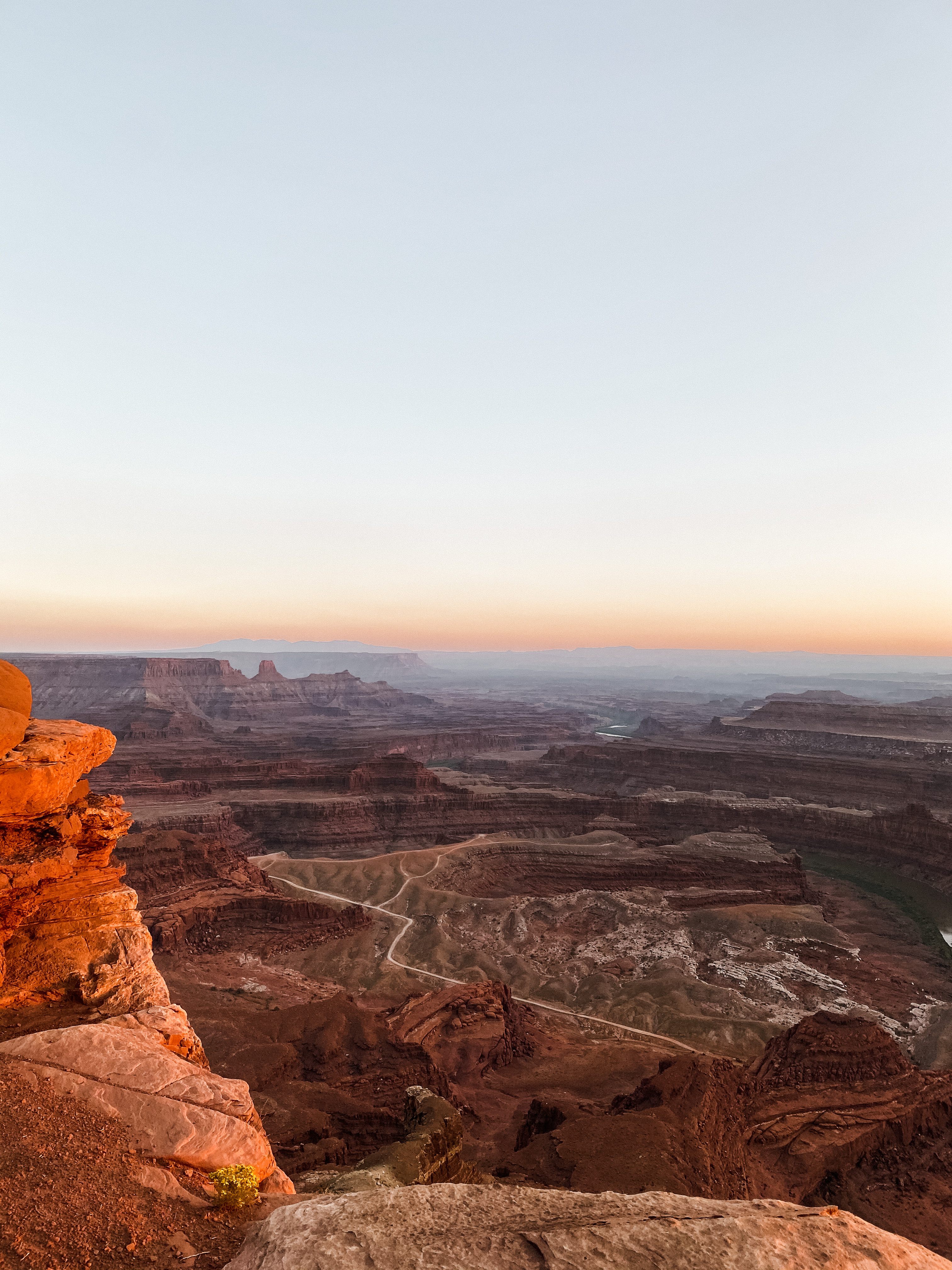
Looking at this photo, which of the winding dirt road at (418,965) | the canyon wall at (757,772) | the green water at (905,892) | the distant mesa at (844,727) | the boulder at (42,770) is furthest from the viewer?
the distant mesa at (844,727)

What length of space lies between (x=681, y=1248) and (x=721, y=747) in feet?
443

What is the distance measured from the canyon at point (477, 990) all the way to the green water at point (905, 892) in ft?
1.41

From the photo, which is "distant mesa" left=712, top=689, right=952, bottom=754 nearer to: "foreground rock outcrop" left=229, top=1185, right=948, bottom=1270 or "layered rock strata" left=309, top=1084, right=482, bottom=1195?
"layered rock strata" left=309, top=1084, right=482, bottom=1195

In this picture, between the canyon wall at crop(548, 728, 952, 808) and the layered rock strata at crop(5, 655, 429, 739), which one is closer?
the canyon wall at crop(548, 728, 952, 808)

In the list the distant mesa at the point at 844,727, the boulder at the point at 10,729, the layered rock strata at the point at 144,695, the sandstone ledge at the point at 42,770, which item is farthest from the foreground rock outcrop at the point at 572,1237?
the layered rock strata at the point at 144,695

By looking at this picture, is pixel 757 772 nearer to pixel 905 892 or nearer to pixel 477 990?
pixel 905 892

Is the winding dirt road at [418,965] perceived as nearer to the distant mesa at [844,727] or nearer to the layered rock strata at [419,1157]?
the layered rock strata at [419,1157]

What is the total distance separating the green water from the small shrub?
6198cm

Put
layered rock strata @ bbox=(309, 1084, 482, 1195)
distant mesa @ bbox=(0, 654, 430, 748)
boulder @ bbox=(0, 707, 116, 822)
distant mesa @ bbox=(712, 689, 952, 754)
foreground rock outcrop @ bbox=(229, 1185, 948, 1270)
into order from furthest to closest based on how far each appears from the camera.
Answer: distant mesa @ bbox=(0, 654, 430, 748)
distant mesa @ bbox=(712, 689, 952, 754)
layered rock strata @ bbox=(309, 1084, 482, 1195)
boulder @ bbox=(0, 707, 116, 822)
foreground rock outcrop @ bbox=(229, 1185, 948, 1270)

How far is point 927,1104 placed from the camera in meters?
24.1

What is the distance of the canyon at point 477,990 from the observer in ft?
27.7

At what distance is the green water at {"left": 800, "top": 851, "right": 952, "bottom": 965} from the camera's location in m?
56.1

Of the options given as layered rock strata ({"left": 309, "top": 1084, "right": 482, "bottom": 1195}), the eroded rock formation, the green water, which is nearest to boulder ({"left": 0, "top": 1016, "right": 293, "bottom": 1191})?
layered rock strata ({"left": 309, "top": 1084, "right": 482, "bottom": 1195})

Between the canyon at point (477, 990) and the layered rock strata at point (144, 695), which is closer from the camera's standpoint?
the canyon at point (477, 990)
